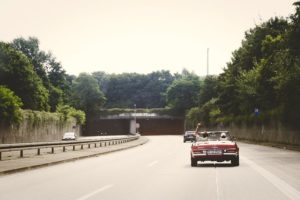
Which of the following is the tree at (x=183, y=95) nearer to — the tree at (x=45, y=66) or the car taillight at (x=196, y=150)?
the tree at (x=45, y=66)

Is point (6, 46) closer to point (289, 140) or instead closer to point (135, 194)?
point (289, 140)

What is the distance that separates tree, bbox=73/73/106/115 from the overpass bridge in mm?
3687

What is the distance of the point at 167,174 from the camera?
54.5 feet

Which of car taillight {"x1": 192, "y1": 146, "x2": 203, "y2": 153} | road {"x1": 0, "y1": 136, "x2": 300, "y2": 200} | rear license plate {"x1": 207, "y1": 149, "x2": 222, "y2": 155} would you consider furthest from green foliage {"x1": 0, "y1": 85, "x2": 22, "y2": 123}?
road {"x1": 0, "y1": 136, "x2": 300, "y2": 200}

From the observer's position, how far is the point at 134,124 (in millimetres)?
131125

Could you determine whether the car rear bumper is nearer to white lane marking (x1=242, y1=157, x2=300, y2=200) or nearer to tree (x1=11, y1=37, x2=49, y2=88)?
white lane marking (x1=242, y1=157, x2=300, y2=200)

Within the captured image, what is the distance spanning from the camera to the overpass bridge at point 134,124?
433 ft

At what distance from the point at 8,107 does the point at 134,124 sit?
84516mm

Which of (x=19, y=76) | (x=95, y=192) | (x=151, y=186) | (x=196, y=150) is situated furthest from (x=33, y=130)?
(x=95, y=192)

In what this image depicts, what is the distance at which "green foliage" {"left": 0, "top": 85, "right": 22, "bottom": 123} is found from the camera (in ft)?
152

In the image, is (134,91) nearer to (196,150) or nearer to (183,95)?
(183,95)

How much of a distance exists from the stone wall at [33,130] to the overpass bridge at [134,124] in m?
53.1

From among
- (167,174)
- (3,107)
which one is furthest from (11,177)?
(3,107)

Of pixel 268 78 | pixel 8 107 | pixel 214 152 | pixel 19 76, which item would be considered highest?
pixel 19 76
